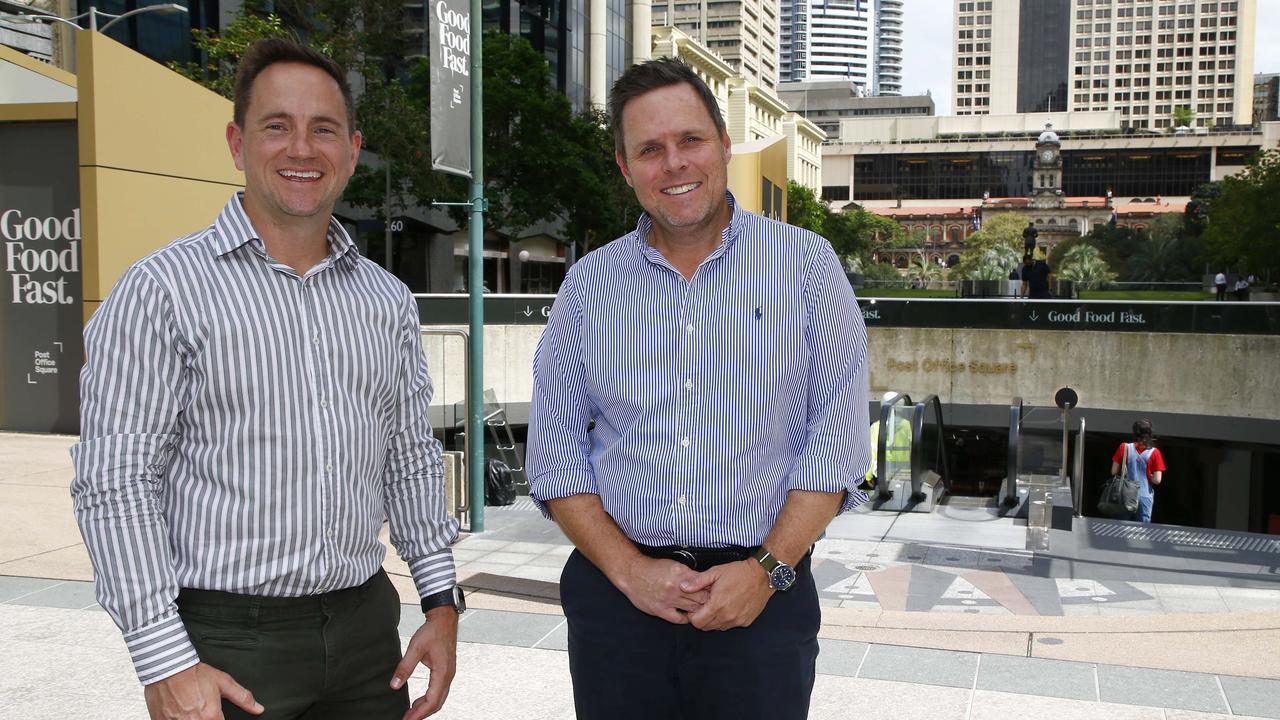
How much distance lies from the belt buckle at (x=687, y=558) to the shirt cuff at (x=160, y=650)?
Answer: 0.99m

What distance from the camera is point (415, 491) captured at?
8.44 feet

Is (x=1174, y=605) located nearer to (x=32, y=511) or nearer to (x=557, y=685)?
(x=557, y=685)

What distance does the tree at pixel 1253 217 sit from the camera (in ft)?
137

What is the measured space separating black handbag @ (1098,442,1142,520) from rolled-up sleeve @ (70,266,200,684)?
13.4 metres

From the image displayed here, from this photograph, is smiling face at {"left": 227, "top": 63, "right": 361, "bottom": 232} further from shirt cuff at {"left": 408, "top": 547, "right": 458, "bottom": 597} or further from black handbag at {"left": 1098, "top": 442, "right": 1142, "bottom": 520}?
black handbag at {"left": 1098, "top": 442, "right": 1142, "bottom": 520}

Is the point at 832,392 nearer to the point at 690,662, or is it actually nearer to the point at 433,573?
the point at 690,662

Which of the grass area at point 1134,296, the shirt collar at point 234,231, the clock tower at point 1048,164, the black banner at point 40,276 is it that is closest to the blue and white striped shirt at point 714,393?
the shirt collar at point 234,231

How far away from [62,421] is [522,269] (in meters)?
39.5

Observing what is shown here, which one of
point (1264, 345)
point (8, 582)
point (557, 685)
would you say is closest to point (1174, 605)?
point (557, 685)

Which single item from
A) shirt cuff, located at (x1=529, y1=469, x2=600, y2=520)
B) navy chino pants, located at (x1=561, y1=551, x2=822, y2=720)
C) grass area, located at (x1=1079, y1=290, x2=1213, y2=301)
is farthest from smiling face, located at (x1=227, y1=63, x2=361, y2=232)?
grass area, located at (x1=1079, y1=290, x2=1213, y2=301)

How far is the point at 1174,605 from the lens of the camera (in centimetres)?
824

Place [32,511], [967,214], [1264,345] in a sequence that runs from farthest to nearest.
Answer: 1. [967,214]
2. [1264,345]
3. [32,511]

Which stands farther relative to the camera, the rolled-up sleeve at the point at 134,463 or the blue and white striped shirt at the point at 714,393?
the blue and white striped shirt at the point at 714,393

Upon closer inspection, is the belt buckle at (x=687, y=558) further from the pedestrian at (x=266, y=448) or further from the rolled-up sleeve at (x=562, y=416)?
the pedestrian at (x=266, y=448)
